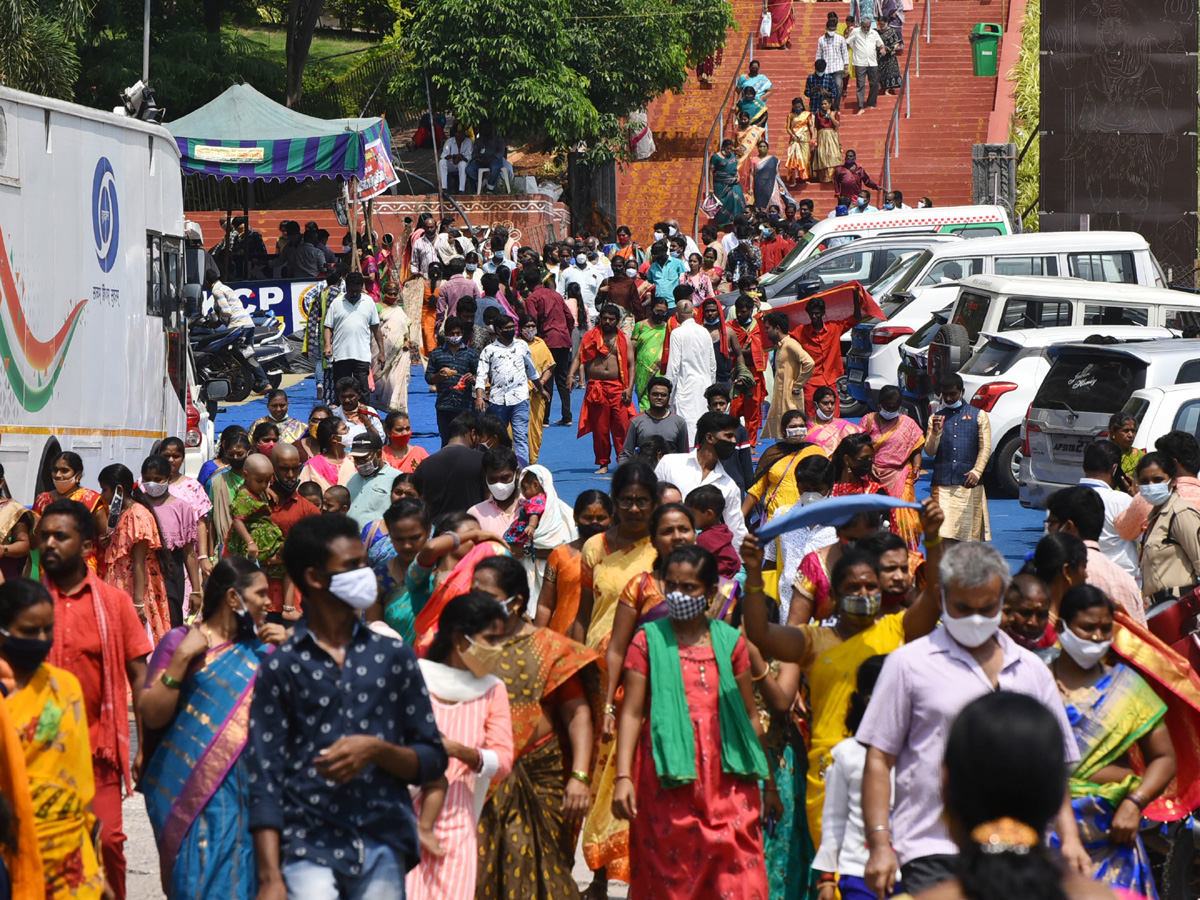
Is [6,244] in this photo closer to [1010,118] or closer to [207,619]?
[207,619]

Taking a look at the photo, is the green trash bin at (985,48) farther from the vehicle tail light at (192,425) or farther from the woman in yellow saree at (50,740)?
the woman in yellow saree at (50,740)

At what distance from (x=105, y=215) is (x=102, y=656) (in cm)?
693

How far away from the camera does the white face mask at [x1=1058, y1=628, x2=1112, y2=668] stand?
5242 mm

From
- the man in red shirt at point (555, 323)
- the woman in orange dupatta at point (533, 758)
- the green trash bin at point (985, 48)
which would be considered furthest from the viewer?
the green trash bin at point (985, 48)

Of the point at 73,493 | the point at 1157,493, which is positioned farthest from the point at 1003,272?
the point at 73,493

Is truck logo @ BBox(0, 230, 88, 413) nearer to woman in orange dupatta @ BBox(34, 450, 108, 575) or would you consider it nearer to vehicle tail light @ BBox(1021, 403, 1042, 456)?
woman in orange dupatta @ BBox(34, 450, 108, 575)

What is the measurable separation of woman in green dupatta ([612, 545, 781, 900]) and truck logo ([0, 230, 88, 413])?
241 inches

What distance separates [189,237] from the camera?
14.3 m

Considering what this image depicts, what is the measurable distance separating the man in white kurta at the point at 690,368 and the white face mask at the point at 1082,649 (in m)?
9.93

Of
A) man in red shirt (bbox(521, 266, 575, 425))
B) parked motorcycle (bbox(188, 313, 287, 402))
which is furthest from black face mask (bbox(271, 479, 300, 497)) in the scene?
parked motorcycle (bbox(188, 313, 287, 402))

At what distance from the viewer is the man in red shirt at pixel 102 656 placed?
18.8 ft

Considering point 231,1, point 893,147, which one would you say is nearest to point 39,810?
point 893,147

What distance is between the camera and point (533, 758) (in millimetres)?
5809

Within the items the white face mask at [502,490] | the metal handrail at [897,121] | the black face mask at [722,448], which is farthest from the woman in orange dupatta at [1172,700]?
the metal handrail at [897,121]
